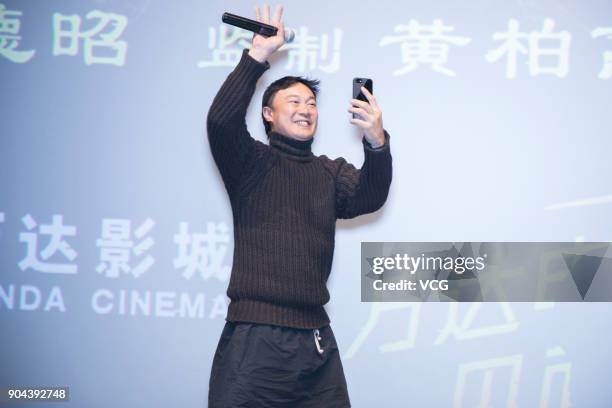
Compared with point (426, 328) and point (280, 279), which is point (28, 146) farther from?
point (426, 328)

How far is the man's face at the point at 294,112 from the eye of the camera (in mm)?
1763

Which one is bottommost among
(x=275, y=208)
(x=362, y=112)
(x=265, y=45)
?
(x=275, y=208)

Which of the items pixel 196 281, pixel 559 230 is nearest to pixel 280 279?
pixel 196 281

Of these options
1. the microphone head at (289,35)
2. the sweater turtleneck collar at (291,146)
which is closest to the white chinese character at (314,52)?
the microphone head at (289,35)

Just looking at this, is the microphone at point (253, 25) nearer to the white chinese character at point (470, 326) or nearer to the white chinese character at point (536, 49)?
the white chinese character at point (536, 49)

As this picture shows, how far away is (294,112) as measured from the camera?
1774 mm

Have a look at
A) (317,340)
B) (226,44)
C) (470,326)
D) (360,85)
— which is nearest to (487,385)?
(470,326)

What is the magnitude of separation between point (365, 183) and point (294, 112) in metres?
0.29

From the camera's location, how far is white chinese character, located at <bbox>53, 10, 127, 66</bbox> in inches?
81.0

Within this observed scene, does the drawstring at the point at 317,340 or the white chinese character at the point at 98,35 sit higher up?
the white chinese character at the point at 98,35

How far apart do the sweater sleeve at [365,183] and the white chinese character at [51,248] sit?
0.89 meters

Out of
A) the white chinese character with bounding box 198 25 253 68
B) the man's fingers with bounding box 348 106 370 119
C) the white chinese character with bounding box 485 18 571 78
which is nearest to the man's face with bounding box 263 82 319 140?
the man's fingers with bounding box 348 106 370 119

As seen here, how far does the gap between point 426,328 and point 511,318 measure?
0.28m

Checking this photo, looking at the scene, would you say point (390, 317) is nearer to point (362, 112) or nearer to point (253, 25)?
point (362, 112)
